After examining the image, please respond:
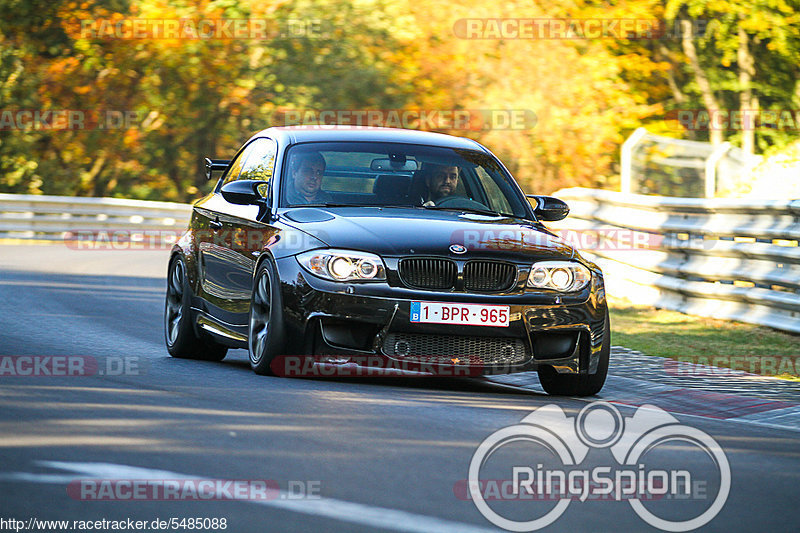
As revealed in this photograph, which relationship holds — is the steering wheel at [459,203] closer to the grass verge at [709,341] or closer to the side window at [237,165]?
the side window at [237,165]

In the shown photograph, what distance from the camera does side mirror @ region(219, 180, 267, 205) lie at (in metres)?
9.38

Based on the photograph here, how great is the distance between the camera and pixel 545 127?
35.1 meters

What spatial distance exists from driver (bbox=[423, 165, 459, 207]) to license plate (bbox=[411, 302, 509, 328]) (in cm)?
138

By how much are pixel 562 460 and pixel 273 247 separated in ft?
9.83

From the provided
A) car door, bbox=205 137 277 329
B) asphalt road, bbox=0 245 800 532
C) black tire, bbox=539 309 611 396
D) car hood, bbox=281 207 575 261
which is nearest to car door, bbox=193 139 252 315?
car door, bbox=205 137 277 329

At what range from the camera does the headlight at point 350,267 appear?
27.3ft

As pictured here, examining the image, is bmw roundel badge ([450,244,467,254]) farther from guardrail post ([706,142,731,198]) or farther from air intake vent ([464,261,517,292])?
guardrail post ([706,142,731,198])

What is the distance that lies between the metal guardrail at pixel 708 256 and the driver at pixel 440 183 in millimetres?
3753

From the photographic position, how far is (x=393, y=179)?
962 centimetres

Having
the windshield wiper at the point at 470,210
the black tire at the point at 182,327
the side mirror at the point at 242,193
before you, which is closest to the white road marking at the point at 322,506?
the side mirror at the point at 242,193

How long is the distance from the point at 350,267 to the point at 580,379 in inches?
61.9

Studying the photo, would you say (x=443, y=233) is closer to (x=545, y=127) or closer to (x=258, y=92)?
(x=545, y=127)

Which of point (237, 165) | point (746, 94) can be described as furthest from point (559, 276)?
point (746, 94)

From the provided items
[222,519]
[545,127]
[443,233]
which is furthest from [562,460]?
[545,127]
